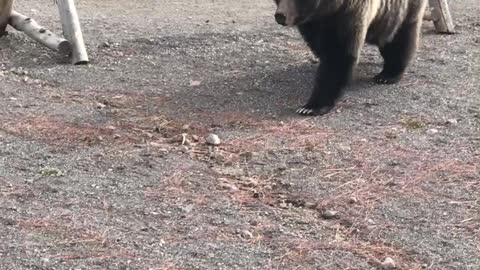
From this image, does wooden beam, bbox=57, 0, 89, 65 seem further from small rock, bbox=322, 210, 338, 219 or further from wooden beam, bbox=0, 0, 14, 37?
small rock, bbox=322, 210, 338, 219

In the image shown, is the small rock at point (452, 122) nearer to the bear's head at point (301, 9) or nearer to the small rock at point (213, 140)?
the bear's head at point (301, 9)

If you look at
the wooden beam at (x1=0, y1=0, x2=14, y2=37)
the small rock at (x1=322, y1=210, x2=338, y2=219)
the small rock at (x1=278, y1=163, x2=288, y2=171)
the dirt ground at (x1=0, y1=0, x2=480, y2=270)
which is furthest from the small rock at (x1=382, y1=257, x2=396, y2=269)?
the wooden beam at (x1=0, y1=0, x2=14, y2=37)

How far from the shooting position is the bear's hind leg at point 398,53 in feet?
25.2

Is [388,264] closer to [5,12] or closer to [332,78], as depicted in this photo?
[332,78]

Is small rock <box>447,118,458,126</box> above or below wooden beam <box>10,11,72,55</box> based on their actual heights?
above

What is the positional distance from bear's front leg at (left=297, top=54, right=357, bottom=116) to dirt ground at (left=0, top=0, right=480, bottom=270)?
16 centimetres

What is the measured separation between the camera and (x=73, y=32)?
8031 mm

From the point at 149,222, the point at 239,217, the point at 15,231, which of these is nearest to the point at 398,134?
the point at 239,217

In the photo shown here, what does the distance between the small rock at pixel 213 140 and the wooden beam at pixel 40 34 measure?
2663 millimetres

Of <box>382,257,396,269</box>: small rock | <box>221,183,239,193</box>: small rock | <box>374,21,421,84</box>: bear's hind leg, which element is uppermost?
<box>382,257,396,269</box>: small rock

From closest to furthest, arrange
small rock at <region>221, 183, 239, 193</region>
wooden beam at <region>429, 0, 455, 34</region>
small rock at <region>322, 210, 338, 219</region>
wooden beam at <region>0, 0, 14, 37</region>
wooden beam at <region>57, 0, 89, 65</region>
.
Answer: small rock at <region>322, 210, 338, 219</region> < small rock at <region>221, 183, 239, 193</region> < wooden beam at <region>57, 0, 89, 65</region> < wooden beam at <region>0, 0, 14, 37</region> < wooden beam at <region>429, 0, 455, 34</region>

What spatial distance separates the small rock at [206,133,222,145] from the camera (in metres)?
5.89

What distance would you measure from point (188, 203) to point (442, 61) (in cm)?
439

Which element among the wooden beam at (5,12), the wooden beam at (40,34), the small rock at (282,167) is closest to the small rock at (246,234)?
the small rock at (282,167)
